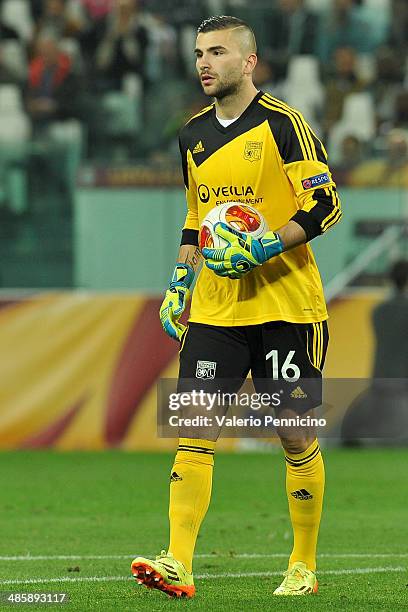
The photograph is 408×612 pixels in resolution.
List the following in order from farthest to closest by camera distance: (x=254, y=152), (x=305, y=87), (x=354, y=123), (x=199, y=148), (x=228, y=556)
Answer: (x=305, y=87) < (x=354, y=123) < (x=228, y=556) < (x=199, y=148) < (x=254, y=152)

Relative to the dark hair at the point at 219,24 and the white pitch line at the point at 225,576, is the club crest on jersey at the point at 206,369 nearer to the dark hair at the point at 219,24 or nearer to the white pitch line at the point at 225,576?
the white pitch line at the point at 225,576

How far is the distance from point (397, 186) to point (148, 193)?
2402 millimetres

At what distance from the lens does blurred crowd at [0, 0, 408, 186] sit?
15773 millimetres

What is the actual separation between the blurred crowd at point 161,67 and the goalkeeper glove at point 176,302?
8.65m

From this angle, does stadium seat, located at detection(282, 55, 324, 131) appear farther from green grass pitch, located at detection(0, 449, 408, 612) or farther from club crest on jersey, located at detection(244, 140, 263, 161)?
club crest on jersey, located at detection(244, 140, 263, 161)

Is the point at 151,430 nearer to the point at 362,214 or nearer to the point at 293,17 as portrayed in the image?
the point at 362,214

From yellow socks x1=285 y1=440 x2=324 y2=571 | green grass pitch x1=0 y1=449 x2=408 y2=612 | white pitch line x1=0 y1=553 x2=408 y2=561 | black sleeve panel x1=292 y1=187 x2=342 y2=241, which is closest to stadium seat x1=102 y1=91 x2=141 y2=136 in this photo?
green grass pitch x1=0 y1=449 x2=408 y2=612

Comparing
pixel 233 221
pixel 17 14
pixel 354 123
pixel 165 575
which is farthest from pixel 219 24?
pixel 17 14

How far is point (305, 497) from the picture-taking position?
5980 millimetres

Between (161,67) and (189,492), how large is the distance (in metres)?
12.4

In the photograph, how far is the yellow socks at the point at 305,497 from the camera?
235 inches

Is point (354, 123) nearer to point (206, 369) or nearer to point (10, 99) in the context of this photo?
point (10, 99)

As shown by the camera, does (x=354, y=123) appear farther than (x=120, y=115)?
No

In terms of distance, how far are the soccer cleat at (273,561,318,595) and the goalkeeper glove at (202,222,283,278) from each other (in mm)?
1279
